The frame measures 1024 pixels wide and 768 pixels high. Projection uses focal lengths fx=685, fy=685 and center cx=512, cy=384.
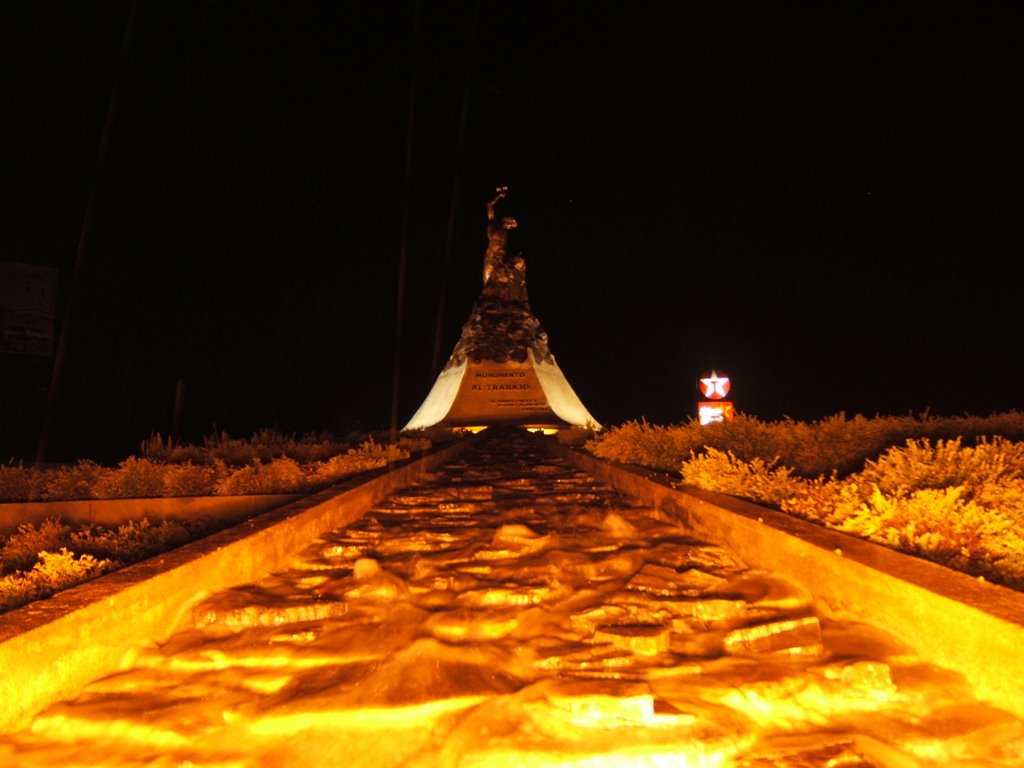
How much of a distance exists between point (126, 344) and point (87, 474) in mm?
8863

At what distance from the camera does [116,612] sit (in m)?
2.89

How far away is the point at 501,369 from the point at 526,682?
2206cm

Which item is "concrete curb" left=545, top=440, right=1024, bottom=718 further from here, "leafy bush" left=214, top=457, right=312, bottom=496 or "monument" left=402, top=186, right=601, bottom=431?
"monument" left=402, top=186, right=601, bottom=431

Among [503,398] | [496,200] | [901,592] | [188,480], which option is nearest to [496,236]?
[496,200]

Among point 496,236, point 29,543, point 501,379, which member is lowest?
point 29,543

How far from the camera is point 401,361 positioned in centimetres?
3372

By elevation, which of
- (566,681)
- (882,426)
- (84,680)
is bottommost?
(84,680)

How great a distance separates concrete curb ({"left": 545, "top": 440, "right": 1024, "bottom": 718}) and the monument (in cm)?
1749

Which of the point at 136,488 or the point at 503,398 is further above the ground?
the point at 503,398

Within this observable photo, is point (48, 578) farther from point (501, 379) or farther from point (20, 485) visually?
point (501, 379)

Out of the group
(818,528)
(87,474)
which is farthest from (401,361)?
(818,528)

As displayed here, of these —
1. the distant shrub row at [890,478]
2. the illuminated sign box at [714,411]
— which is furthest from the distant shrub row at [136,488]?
the illuminated sign box at [714,411]

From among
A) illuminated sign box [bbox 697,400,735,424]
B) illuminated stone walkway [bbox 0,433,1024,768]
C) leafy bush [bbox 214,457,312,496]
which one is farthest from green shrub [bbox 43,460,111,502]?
illuminated sign box [bbox 697,400,735,424]

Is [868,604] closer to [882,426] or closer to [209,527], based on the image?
[209,527]
